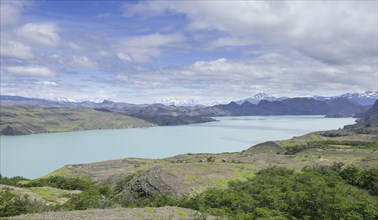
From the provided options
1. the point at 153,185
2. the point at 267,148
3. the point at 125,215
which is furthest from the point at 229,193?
the point at 267,148

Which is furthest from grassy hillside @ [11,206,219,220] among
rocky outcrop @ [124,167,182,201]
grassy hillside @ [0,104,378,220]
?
rocky outcrop @ [124,167,182,201]

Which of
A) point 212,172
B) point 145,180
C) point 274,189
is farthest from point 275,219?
point 212,172

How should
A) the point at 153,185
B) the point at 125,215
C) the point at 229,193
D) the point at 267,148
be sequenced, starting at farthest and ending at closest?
the point at 267,148
the point at 153,185
the point at 229,193
the point at 125,215

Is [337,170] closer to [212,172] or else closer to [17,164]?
[212,172]

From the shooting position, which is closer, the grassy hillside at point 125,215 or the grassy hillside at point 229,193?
the grassy hillside at point 125,215

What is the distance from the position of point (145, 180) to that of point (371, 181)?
3979cm

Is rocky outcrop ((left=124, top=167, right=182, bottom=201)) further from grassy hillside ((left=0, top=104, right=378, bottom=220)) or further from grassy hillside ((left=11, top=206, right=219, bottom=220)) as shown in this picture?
grassy hillside ((left=11, top=206, right=219, bottom=220))

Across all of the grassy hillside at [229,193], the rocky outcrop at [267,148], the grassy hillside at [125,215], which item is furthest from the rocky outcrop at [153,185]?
the rocky outcrop at [267,148]

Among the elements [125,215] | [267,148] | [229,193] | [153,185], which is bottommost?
[267,148]

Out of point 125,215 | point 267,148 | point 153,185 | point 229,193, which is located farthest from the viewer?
point 267,148

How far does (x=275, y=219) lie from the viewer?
32.1 meters

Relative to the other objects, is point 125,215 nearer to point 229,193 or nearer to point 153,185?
point 229,193

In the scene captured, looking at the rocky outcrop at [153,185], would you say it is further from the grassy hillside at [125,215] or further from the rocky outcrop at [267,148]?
the rocky outcrop at [267,148]

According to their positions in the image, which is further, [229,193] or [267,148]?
[267,148]
